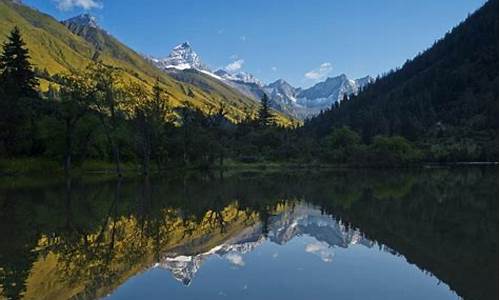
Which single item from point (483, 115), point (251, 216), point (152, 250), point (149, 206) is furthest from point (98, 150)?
point (483, 115)

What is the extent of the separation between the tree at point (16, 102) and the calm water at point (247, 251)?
4218 centimetres

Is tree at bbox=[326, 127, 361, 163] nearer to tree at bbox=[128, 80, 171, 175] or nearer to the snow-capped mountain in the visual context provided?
tree at bbox=[128, 80, 171, 175]

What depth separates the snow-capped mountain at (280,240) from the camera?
16.1m

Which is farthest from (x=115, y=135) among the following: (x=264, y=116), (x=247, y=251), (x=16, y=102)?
(x=264, y=116)

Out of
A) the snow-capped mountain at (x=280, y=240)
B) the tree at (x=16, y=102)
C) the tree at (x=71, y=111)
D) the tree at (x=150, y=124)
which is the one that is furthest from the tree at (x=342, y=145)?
the snow-capped mountain at (x=280, y=240)

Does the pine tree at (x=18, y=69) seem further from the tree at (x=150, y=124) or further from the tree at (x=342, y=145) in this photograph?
the tree at (x=342, y=145)

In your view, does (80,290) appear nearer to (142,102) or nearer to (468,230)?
(468,230)

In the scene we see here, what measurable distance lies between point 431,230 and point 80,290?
53.1 feet

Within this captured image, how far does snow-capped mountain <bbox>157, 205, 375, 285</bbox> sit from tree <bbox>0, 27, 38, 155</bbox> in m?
55.6

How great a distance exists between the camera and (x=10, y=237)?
20.0 m

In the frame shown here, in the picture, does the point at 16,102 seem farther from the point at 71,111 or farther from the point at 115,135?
the point at 115,135

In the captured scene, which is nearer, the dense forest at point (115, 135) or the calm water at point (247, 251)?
the calm water at point (247, 251)

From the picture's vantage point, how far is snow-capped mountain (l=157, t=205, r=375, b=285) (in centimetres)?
1608

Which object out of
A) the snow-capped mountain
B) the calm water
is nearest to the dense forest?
the calm water
